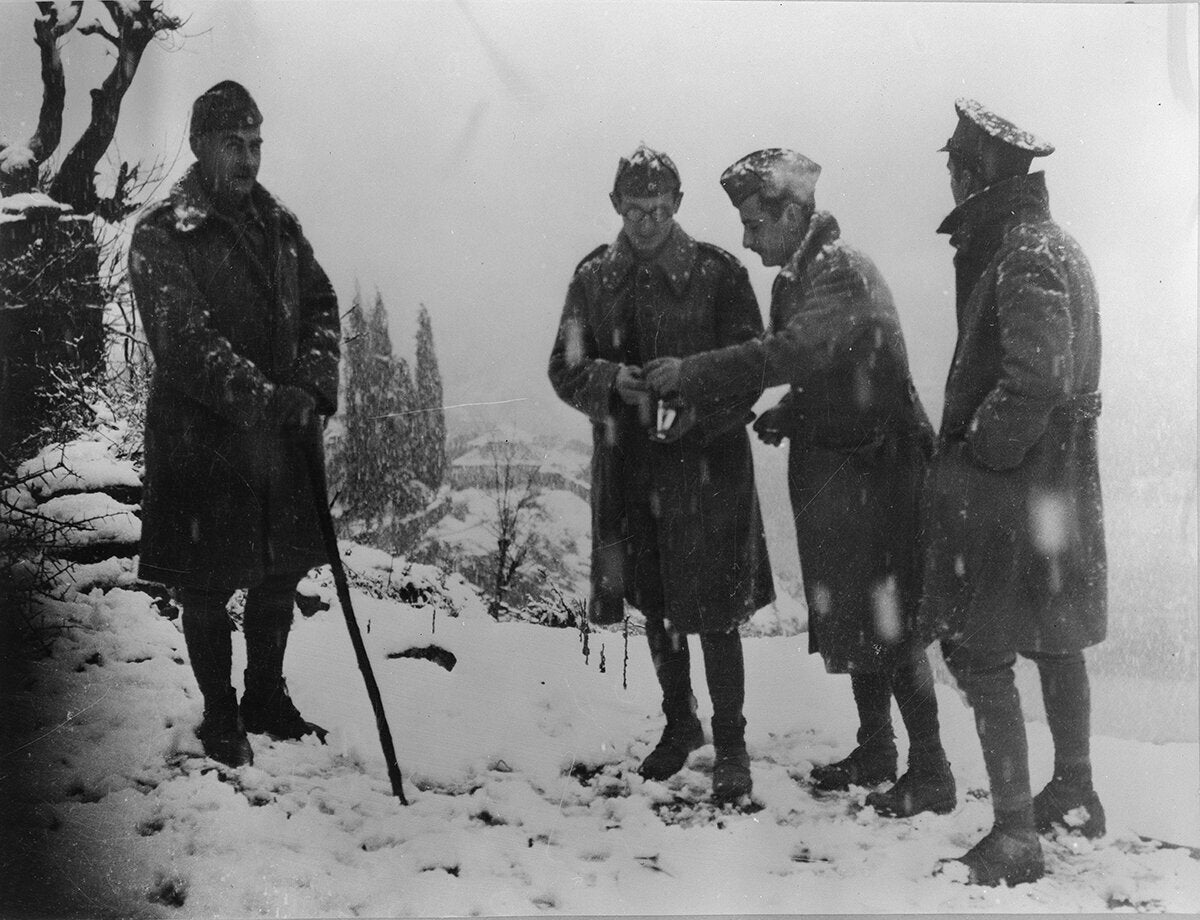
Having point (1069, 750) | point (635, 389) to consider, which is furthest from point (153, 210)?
point (1069, 750)

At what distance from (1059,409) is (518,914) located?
221 cm

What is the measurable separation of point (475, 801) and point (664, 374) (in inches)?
56.6

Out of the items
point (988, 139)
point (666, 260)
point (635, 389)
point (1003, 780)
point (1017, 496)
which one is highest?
point (988, 139)

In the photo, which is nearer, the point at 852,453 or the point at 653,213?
the point at 852,453

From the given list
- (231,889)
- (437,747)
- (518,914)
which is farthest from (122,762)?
(518,914)

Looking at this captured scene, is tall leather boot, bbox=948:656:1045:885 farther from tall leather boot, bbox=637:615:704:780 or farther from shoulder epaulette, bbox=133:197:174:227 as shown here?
shoulder epaulette, bbox=133:197:174:227

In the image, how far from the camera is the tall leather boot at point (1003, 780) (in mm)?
3344

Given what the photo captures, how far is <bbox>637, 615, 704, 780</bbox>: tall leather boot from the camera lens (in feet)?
11.8

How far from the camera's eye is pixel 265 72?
3.65 m

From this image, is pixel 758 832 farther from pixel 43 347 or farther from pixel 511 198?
pixel 43 347

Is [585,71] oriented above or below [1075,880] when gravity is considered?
above

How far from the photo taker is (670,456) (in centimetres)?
355

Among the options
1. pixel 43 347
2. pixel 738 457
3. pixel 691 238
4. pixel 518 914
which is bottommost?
pixel 518 914

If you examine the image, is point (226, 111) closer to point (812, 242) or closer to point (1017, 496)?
point (812, 242)
